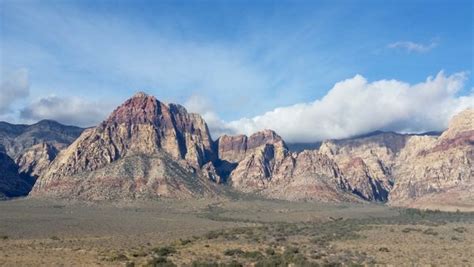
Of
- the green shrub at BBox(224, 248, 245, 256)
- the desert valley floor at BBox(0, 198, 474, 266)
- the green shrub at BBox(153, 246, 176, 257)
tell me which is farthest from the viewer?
the green shrub at BBox(224, 248, 245, 256)

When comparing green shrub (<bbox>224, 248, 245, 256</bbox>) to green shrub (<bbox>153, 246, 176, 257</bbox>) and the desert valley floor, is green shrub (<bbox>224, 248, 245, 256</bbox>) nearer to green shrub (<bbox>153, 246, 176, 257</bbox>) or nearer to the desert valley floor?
the desert valley floor

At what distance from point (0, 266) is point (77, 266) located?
25.4ft

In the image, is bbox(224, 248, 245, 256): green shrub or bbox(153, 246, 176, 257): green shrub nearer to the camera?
bbox(153, 246, 176, 257): green shrub

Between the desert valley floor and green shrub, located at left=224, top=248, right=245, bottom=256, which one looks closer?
the desert valley floor

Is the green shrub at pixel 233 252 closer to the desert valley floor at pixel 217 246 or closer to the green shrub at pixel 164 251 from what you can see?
the desert valley floor at pixel 217 246

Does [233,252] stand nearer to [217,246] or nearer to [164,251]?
[217,246]

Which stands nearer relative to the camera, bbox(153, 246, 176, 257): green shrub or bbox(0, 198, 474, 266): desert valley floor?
bbox(0, 198, 474, 266): desert valley floor

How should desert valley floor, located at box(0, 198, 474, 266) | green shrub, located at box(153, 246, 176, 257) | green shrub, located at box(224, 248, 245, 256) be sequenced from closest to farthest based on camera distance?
desert valley floor, located at box(0, 198, 474, 266) < green shrub, located at box(153, 246, 176, 257) < green shrub, located at box(224, 248, 245, 256)

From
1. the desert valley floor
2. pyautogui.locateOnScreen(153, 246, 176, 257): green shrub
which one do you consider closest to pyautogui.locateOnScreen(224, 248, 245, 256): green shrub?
the desert valley floor

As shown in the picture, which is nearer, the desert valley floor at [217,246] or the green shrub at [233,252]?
the desert valley floor at [217,246]

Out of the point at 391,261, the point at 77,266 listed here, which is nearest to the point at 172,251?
the point at 77,266

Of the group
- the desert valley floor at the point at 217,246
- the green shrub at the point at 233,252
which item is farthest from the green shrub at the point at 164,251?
the green shrub at the point at 233,252

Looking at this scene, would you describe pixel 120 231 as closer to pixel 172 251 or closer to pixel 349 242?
pixel 172 251

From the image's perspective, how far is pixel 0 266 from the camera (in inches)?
2188
